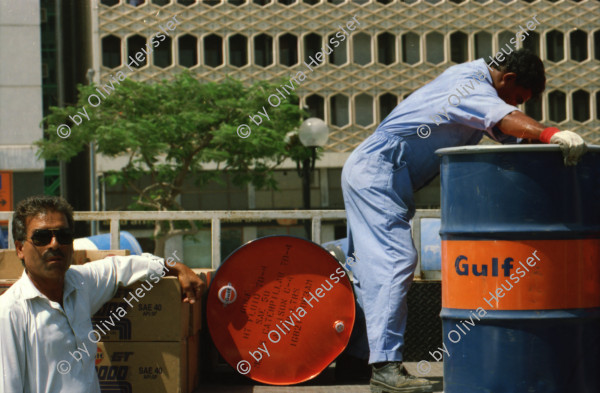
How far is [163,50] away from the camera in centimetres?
3988

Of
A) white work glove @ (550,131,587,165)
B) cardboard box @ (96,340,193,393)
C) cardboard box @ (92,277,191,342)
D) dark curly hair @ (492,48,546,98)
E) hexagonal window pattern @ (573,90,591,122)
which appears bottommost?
cardboard box @ (96,340,193,393)

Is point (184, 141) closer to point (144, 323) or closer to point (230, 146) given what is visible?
point (230, 146)

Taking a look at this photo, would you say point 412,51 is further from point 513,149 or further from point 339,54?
point 513,149

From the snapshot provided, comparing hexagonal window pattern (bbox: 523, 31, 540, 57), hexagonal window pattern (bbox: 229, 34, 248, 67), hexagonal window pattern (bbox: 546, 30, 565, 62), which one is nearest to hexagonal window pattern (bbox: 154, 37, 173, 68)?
hexagonal window pattern (bbox: 229, 34, 248, 67)

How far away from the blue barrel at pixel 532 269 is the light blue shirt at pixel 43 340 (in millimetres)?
1609

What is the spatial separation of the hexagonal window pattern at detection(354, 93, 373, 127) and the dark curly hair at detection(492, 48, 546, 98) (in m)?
35.9

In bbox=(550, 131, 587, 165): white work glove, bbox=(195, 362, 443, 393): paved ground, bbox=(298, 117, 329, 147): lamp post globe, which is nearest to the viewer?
bbox=(550, 131, 587, 165): white work glove

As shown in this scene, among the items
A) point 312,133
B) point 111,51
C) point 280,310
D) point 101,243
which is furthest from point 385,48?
point 280,310

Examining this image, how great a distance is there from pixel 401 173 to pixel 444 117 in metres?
0.39

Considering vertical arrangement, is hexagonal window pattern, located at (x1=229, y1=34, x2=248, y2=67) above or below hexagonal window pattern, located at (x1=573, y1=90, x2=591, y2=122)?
above

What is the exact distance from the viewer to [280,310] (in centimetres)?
499

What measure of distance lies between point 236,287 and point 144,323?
83 cm

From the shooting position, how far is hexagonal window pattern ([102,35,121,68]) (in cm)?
3903

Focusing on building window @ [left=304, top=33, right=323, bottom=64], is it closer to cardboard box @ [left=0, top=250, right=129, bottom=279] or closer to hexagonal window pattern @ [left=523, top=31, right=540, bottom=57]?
hexagonal window pattern @ [left=523, top=31, right=540, bottom=57]
